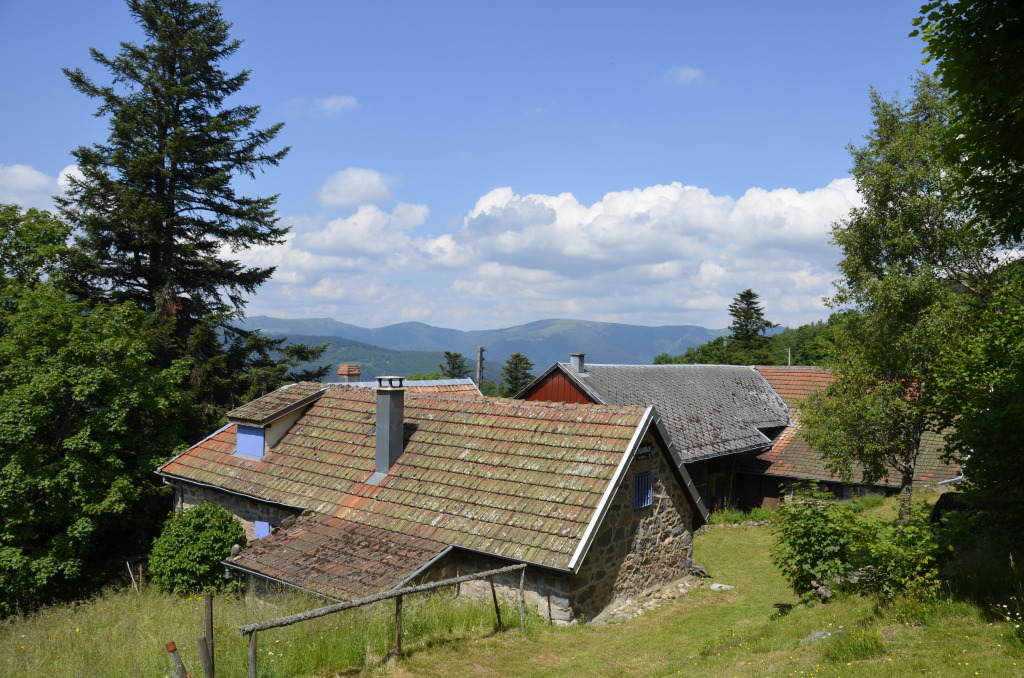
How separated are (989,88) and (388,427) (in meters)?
12.9

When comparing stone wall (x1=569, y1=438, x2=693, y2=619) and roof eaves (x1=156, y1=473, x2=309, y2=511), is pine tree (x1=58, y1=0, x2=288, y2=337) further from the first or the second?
stone wall (x1=569, y1=438, x2=693, y2=619)

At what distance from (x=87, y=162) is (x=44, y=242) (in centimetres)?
457

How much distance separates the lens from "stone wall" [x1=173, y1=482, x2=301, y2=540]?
16234mm

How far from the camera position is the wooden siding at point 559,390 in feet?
90.2

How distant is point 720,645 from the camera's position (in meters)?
9.58

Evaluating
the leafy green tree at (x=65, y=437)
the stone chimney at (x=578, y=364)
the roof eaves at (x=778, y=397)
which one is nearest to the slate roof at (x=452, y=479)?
the leafy green tree at (x=65, y=437)

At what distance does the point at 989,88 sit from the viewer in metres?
7.82

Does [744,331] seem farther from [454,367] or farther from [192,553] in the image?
[192,553]

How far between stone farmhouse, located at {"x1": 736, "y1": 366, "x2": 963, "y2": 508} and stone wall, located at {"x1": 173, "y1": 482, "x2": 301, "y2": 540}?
1690 centimetres

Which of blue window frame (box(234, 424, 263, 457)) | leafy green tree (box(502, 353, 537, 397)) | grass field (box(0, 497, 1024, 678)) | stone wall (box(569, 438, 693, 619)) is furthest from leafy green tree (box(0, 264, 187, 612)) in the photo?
leafy green tree (box(502, 353, 537, 397))

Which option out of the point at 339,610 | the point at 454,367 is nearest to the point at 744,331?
the point at 454,367

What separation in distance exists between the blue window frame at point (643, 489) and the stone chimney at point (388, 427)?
5925mm

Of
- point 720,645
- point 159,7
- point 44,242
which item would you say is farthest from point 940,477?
point 159,7

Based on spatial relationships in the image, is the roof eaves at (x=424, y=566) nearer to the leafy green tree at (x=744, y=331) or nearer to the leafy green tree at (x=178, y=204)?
the leafy green tree at (x=178, y=204)
